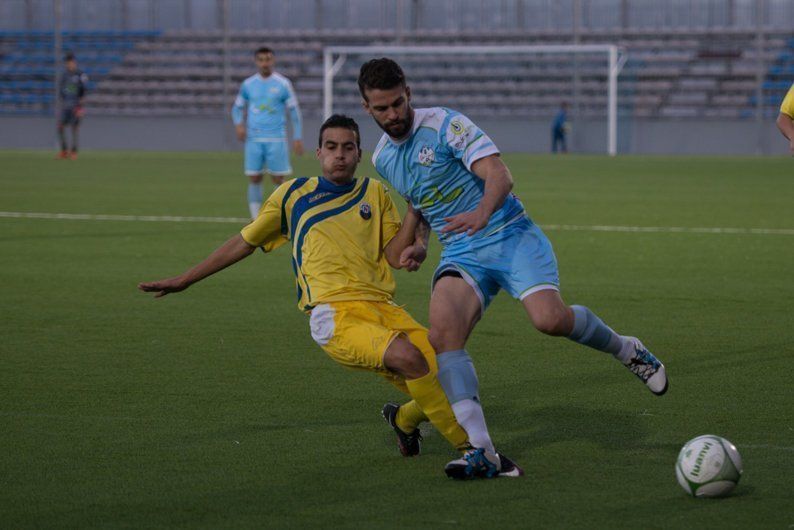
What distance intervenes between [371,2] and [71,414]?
38019mm

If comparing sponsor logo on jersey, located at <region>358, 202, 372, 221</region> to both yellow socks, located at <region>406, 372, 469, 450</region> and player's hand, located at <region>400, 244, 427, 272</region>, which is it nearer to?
player's hand, located at <region>400, 244, 427, 272</region>

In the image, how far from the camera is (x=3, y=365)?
7484 millimetres

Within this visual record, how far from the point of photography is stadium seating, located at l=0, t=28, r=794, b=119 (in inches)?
1542

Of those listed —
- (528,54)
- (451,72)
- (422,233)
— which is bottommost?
(422,233)

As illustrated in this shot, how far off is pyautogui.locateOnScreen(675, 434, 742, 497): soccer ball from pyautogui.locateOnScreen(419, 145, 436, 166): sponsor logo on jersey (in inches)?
63.5

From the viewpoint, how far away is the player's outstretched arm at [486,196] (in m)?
5.15

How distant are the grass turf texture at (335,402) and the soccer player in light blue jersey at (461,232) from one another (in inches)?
19.1

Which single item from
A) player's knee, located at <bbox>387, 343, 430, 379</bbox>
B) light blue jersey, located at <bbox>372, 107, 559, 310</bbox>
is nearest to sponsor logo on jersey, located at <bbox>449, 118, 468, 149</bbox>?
light blue jersey, located at <bbox>372, 107, 559, 310</bbox>

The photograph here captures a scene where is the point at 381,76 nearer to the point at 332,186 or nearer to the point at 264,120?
the point at 332,186

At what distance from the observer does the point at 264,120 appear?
17609 mm

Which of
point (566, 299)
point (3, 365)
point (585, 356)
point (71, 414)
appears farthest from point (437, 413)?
point (566, 299)

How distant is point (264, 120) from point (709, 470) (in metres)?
13.5

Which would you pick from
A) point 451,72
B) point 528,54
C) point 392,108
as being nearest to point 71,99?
point 451,72

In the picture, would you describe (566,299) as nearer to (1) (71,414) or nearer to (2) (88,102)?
(1) (71,414)
